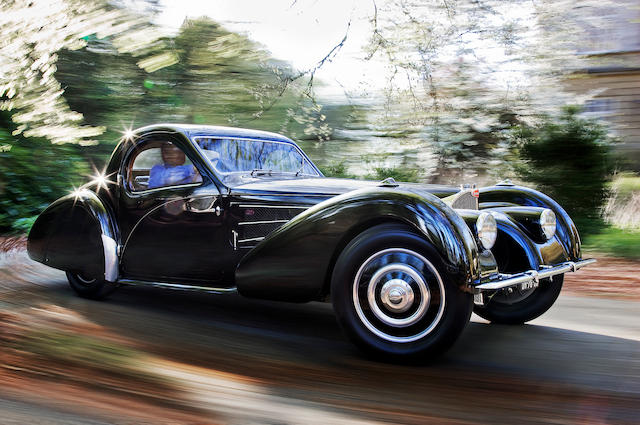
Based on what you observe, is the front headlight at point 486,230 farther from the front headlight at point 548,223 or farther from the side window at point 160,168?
the side window at point 160,168

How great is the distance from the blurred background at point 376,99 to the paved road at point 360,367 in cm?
141

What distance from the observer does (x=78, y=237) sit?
17.6 feet

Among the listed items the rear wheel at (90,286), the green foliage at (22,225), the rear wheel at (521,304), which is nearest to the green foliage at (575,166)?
the rear wheel at (521,304)

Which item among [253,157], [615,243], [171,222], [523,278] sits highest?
[253,157]

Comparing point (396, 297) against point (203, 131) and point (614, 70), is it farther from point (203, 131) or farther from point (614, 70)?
point (614, 70)

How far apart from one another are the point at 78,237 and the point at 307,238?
96.8 inches

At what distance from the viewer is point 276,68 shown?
1218cm

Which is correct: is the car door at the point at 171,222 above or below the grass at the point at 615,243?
above

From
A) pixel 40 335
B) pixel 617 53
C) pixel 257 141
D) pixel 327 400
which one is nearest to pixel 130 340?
pixel 40 335

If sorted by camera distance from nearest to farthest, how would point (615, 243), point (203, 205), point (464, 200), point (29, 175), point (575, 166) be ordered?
1. point (464, 200)
2. point (203, 205)
3. point (615, 243)
4. point (575, 166)
5. point (29, 175)

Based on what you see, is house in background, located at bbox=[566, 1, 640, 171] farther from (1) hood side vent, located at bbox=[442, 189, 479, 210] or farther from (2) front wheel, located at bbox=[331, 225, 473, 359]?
(2) front wheel, located at bbox=[331, 225, 473, 359]

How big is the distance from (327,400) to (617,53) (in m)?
14.1

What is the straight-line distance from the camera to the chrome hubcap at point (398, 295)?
11.6 ft

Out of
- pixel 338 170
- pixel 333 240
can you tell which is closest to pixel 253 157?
pixel 333 240
